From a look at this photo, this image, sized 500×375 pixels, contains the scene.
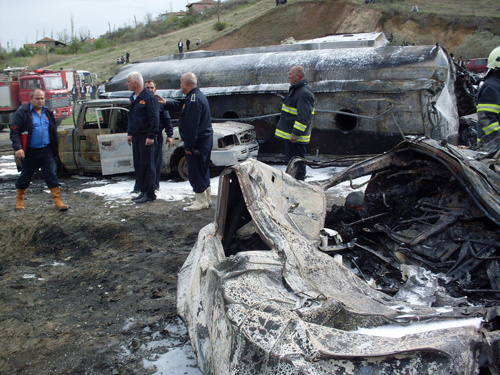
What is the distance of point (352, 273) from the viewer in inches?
96.5

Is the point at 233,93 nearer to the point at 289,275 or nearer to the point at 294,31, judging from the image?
the point at 289,275

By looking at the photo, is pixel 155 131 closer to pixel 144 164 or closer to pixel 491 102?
pixel 144 164

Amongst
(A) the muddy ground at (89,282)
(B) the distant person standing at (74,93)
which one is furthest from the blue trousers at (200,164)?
(B) the distant person standing at (74,93)

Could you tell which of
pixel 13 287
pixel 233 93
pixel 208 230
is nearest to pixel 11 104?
pixel 233 93

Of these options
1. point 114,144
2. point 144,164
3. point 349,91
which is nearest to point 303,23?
point 349,91

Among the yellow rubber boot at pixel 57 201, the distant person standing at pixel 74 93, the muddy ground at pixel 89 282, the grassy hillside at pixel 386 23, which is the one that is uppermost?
the grassy hillside at pixel 386 23

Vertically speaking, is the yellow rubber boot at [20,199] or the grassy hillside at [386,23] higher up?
the grassy hillside at [386,23]

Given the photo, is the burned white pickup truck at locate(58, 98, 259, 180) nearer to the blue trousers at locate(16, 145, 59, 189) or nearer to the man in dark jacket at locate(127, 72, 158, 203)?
the man in dark jacket at locate(127, 72, 158, 203)

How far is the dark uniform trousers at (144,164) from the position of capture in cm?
657

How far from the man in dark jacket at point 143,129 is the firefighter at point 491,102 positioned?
4451 mm

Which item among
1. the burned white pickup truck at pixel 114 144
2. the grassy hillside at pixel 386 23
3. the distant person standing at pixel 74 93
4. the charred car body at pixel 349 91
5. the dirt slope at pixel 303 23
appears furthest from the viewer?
the dirt slope at pixel 303 23

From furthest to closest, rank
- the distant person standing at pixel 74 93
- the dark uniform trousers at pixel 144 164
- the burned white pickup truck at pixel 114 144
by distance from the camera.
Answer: the distant person standing at pixel 74 93 → the burned white pickup truck at pixel 114 144 → the dark uniform trousers at pixel 144 164

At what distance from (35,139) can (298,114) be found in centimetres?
381

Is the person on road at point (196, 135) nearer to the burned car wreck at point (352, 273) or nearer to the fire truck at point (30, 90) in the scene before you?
the burned car wreck at point (352, 273)
